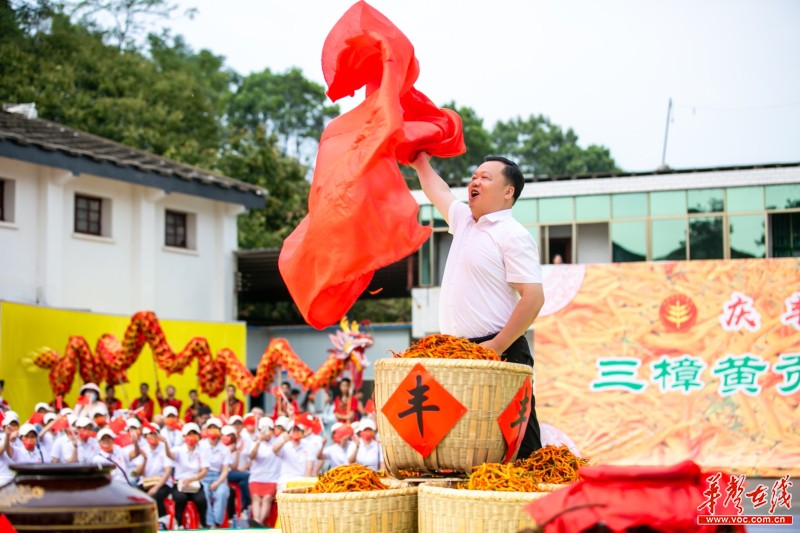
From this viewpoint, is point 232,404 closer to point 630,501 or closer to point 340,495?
point 340,495

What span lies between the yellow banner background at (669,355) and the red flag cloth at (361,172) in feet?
36.2

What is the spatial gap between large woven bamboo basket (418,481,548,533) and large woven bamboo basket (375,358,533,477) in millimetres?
292

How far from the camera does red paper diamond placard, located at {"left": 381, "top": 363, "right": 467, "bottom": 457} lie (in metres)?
3.71

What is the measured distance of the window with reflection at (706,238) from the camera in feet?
66.4

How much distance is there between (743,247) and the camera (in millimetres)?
20188

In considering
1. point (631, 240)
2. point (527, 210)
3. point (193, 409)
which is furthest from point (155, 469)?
point (631, 240)

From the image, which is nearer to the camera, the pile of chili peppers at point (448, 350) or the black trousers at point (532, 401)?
the pile of chili peppers at point (448, 350)

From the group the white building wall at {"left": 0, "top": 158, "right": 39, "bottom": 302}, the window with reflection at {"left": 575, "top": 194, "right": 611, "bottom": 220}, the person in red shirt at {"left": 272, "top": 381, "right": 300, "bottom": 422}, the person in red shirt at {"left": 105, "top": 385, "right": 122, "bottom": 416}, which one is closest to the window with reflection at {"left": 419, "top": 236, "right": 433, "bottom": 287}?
the window with reflection at {"left": 575, "top": 194, "right": 611, "bottom": 220}

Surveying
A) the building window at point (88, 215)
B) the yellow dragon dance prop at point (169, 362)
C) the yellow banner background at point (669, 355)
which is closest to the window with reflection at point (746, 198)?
the yellow banner background at point (669, 355)

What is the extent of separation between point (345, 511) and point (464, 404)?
0.53m

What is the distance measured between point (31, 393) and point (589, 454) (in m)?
7.55

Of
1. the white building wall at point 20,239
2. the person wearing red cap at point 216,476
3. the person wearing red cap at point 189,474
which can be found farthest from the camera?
the white building wall at point 20,239

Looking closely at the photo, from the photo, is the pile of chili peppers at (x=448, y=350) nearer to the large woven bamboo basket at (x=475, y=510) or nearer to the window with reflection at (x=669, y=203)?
the large woven bamboo basket at (x=475, y=510)

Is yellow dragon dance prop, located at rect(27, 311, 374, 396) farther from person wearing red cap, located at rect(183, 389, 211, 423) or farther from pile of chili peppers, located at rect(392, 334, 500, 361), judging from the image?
pile of chili peppers, located at rect(392, 334, 500, 361)
